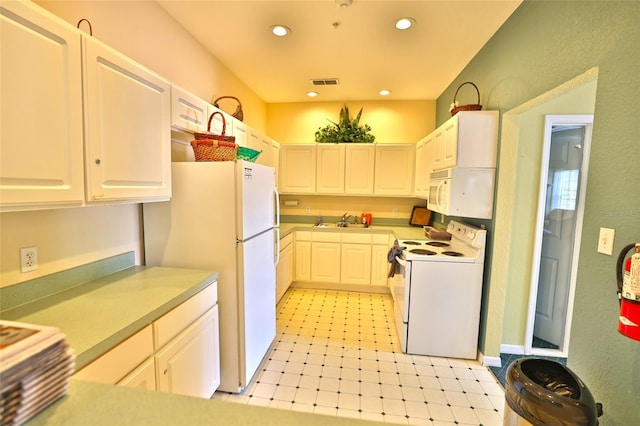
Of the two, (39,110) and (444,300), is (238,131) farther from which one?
(444,300)

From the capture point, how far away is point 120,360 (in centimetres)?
115

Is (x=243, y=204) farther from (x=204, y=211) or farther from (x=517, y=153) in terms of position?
(x=517, y=153)

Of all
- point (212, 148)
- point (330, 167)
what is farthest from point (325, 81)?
point (212, 148)

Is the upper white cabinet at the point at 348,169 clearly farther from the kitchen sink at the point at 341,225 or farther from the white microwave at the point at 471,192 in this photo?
the white microwave at the point at 471,192

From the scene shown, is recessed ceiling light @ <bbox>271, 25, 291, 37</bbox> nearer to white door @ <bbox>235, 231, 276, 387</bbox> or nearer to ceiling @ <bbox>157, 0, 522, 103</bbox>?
ceiling @ <bbox>157, 0, 522, 103</bbox>

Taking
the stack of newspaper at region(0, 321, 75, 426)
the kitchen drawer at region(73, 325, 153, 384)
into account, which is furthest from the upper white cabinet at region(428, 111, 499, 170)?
the stack of newspaper at region(0, 321, 75, 426)

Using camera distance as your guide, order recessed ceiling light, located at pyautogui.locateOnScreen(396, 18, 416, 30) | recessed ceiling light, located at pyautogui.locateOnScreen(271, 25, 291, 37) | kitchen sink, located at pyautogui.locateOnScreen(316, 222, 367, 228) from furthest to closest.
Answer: kitchen sink, located at pyautogui.locateOnScreen(316, 222, 367, 228)
recessed ceiling light, located at pyautogui.locateOnScreen(271, 25, 291, 37)
recessed ceiling light, located at pyautogui.locateOnScreen(396, 18, 416, 30)

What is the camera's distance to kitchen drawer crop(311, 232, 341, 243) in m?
3.91

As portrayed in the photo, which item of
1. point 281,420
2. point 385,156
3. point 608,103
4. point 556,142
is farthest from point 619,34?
point 385,156

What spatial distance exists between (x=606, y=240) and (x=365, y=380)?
5.90 feet

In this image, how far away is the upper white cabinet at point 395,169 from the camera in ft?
12.9

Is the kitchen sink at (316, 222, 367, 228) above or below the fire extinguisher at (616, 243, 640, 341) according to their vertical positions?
below

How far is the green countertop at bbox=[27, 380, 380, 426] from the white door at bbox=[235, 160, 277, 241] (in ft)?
4.02

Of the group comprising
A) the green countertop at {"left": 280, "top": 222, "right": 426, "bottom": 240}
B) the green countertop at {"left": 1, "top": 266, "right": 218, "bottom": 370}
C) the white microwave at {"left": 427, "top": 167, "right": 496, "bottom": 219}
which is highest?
the white microwave at {"left": 427, "top": 167, "right": 496, "bottom": 219}
